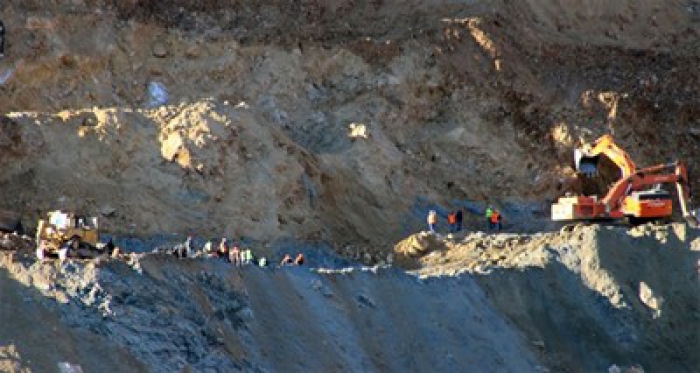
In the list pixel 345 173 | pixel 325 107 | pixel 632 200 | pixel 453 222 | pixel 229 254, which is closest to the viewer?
pixel 229 254

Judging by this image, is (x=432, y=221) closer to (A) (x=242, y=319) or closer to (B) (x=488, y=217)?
(B) (x=488, y=217)

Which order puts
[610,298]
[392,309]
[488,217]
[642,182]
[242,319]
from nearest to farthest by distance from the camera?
[242,319] < [392,309] < [610,298] < [642,182] < [488,217]

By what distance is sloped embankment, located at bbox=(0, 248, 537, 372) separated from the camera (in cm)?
2320

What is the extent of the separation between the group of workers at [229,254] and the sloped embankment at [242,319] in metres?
0.81

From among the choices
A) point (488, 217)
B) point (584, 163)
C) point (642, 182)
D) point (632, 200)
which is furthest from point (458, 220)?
point (642, 182)

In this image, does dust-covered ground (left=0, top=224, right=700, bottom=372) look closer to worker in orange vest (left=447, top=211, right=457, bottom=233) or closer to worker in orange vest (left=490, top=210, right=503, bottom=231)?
worker in orange vest (left=447, top=211, right=457, bottom=233)

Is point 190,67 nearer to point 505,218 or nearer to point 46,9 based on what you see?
point 46,9

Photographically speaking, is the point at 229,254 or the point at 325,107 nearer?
the point at 229,254

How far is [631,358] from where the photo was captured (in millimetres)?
29438

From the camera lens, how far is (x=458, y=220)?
116 feet

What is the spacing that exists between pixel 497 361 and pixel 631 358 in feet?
8.16

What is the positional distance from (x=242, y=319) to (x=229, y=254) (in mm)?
3434

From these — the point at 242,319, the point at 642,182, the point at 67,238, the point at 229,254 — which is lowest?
the point at 242,319

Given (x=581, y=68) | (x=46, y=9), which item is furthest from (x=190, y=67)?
(x=581, y=68)
